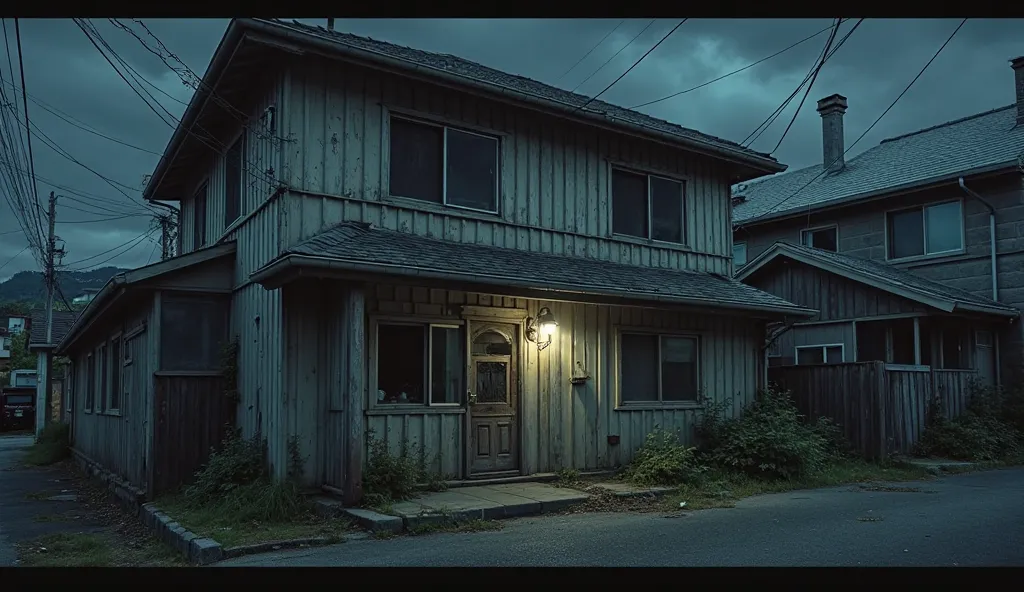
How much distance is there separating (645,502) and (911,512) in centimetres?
311

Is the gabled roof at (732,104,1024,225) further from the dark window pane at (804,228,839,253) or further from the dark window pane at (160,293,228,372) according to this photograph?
the dark window pane at (160,293,228,372)

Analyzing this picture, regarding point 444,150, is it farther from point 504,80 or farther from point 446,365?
point 446,365

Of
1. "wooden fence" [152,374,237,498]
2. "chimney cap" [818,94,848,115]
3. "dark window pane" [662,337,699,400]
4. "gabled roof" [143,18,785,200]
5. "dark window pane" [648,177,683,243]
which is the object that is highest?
"chimney cap" [818,94,848,115]

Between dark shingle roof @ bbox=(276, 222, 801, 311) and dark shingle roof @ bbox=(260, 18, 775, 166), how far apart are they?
2.35 m

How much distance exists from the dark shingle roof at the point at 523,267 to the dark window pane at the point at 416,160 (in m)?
0.73

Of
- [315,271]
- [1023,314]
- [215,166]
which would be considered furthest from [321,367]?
[1023,314]

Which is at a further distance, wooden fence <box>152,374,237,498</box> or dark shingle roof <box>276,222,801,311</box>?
wooden fence <box>152,374,237,498</box>

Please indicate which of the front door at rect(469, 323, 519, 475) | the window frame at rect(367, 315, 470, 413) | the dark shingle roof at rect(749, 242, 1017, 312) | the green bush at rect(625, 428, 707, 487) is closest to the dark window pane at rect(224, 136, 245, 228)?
the window frame at rect(367, 315, 470, 413)

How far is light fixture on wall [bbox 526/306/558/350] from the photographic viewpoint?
11898 mm

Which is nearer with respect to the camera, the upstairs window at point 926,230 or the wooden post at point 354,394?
the wooden post at point 354,394

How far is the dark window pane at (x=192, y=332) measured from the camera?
11.3m

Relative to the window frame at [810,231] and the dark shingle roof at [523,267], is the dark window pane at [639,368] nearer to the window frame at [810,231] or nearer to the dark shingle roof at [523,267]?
the dark shingle roof at [523,267]

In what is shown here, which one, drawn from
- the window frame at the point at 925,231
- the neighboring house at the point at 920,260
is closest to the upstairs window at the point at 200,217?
the neighboring house at the point at 920,260
